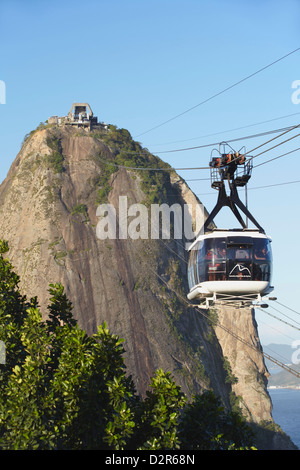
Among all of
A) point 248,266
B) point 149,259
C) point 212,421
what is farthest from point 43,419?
point 149,259

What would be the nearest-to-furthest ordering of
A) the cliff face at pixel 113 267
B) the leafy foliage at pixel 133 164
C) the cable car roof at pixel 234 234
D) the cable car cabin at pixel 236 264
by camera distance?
the cable car cabin at pixel 236 264 < the cable car roof at pixel 234 234 < the cliff face at pixel 113 267 < the leafy foliage at pixel 133 164

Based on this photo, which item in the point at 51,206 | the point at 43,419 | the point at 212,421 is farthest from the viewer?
the point at 51,206

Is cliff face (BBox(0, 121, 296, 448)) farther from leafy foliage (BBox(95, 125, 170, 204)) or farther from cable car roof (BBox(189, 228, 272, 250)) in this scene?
cable car roof (BBox(189, 228, 272, 250))

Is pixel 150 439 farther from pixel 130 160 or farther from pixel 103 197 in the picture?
pixel 130 160

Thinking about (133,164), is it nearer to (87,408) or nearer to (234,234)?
(234,234)

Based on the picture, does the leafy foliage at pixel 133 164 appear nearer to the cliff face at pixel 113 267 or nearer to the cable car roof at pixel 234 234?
the cliff face at pixel 113 267

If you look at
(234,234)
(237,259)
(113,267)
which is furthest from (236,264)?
(113,267)

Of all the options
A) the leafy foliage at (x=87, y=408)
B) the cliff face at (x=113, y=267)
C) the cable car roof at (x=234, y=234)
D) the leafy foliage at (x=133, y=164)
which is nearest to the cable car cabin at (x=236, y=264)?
the cable car roof at (x=234, y=234)
